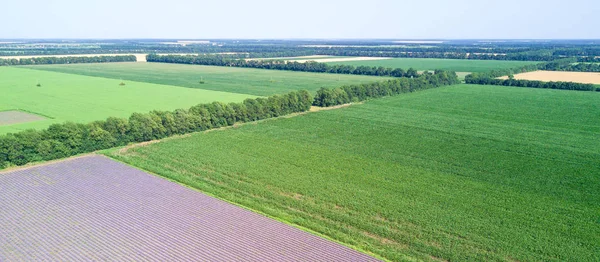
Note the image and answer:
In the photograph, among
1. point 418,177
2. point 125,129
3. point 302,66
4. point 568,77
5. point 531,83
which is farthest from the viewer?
point 302,66

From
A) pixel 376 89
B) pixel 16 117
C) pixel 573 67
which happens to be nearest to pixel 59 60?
pixel 16 117

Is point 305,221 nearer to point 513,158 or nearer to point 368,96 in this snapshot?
point 513,158

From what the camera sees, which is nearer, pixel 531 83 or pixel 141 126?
pixel 141 126

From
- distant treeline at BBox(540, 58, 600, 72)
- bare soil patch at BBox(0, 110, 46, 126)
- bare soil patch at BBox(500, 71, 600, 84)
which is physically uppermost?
distant treeline at BBox(540, 58, 600, 72)

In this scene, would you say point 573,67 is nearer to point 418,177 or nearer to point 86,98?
point 418,177

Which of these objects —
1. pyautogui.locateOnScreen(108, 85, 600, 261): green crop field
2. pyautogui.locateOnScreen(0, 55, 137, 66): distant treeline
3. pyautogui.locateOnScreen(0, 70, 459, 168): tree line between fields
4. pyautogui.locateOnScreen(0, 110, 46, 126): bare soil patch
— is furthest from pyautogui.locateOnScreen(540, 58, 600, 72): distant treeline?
pyautogui.locateOnScreen(0, 55, 137, 66): distant treeline

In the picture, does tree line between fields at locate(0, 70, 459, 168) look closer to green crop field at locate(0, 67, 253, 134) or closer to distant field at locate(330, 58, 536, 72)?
green crop field at locate(0, 67, 253, 134)
